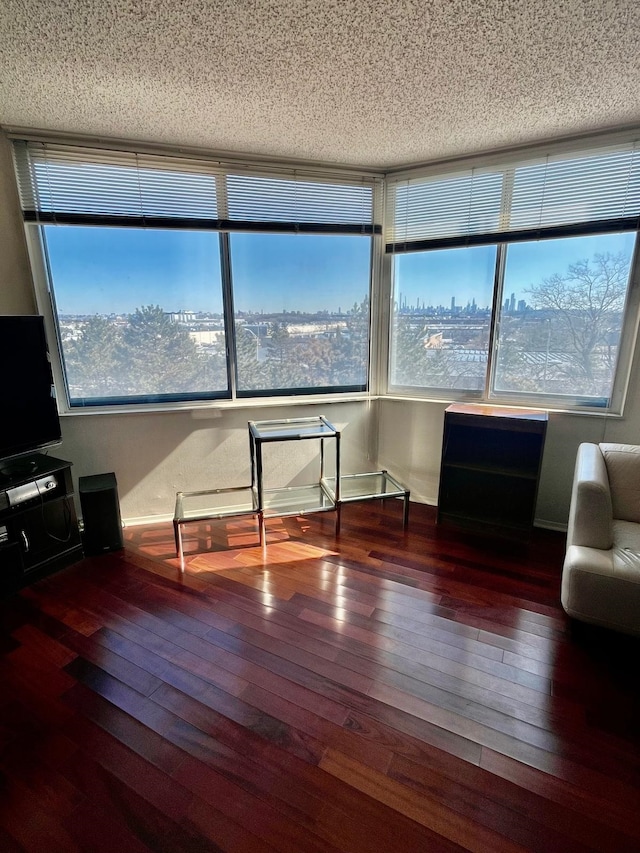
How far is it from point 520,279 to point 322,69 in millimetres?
1766

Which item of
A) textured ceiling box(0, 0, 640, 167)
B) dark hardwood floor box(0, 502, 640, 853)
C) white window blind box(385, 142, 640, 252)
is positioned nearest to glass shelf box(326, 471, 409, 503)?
dark hardwood floor box(0, 502, 640, 853)

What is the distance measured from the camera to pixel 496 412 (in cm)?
274

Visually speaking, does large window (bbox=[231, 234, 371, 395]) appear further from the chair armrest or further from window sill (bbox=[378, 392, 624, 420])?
the chair armrest

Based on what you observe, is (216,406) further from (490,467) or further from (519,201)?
(519,201)

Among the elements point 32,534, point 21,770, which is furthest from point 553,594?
point 32,534

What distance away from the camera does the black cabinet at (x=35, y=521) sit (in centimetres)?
223

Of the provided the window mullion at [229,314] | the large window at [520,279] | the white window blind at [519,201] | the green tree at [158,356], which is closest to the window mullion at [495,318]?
the large window at [520,279]

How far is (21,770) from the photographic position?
1380mm

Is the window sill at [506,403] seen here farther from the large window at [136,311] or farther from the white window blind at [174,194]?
the large window at [136,311]

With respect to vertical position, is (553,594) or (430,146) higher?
(430,146)

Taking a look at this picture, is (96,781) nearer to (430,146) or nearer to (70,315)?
(70,315)

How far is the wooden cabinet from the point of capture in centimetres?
264

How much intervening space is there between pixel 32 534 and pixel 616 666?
9.73 feet

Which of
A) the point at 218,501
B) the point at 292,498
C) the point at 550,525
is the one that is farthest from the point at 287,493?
the point at 550,525
